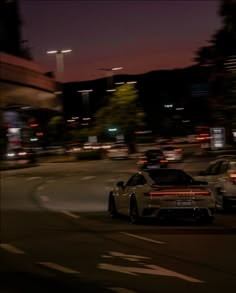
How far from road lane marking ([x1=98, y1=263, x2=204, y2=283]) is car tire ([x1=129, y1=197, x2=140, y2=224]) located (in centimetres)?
683

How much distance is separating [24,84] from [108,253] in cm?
5495

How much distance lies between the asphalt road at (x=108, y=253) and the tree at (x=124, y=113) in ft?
207

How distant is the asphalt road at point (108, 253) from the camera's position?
33.3ft

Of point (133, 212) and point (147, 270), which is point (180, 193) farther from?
point (147, 270)

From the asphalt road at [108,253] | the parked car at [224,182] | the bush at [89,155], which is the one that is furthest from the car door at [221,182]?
the bush at [89,155]

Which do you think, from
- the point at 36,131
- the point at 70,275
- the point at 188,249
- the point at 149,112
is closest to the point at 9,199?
the point at 188,249

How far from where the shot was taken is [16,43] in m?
88.7

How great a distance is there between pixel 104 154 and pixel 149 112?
7730 centimetres

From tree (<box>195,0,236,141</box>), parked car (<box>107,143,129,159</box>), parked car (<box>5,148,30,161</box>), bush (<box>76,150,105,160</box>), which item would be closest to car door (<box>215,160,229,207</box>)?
tree (<box>195,0,236,141</box>)

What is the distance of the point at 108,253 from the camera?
1321cm

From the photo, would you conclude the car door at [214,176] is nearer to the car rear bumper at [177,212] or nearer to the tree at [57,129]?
the car rear bumper at [177,212]

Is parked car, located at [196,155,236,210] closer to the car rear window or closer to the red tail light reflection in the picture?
the car rear window

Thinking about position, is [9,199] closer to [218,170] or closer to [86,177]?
[218,170]

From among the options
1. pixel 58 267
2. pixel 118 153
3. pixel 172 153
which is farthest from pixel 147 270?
pixel 118 153
